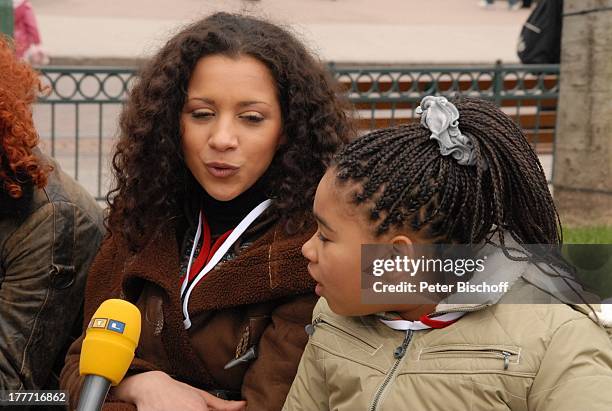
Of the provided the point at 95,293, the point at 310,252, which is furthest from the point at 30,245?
the point at 310,252

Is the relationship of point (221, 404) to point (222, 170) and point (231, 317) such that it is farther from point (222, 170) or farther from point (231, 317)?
point (222, 170)

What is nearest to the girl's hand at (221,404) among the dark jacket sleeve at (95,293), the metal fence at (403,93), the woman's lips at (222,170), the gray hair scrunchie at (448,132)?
the dark jacket sleeve at (95,293)

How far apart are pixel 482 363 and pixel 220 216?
1061mm

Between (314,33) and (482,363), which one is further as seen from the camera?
(314,33)

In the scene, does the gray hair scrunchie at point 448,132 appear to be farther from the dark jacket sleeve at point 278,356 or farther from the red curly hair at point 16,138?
the red curly hair at point 16,138

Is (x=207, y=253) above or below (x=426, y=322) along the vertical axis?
below

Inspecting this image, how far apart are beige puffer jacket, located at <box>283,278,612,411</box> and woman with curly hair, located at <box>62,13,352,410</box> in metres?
0.45

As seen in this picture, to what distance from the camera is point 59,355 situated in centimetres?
341

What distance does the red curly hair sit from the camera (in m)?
3.13

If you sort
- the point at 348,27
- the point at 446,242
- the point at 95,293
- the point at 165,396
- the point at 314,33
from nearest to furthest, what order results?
1. the point at 446,242
2. the point at 165,396
3. the point at 95,293
4. the point at 314,33
5. the point at 348,27

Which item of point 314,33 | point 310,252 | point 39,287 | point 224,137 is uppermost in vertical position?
point 224,137

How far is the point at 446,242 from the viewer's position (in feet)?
7.69

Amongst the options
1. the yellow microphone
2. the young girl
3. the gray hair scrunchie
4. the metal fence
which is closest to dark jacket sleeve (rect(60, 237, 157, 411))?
the yellow microphone

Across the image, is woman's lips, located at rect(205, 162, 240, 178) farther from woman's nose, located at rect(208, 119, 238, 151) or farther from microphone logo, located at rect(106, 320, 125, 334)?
microphone logo, located at rect(106, 320, 125, 334)
